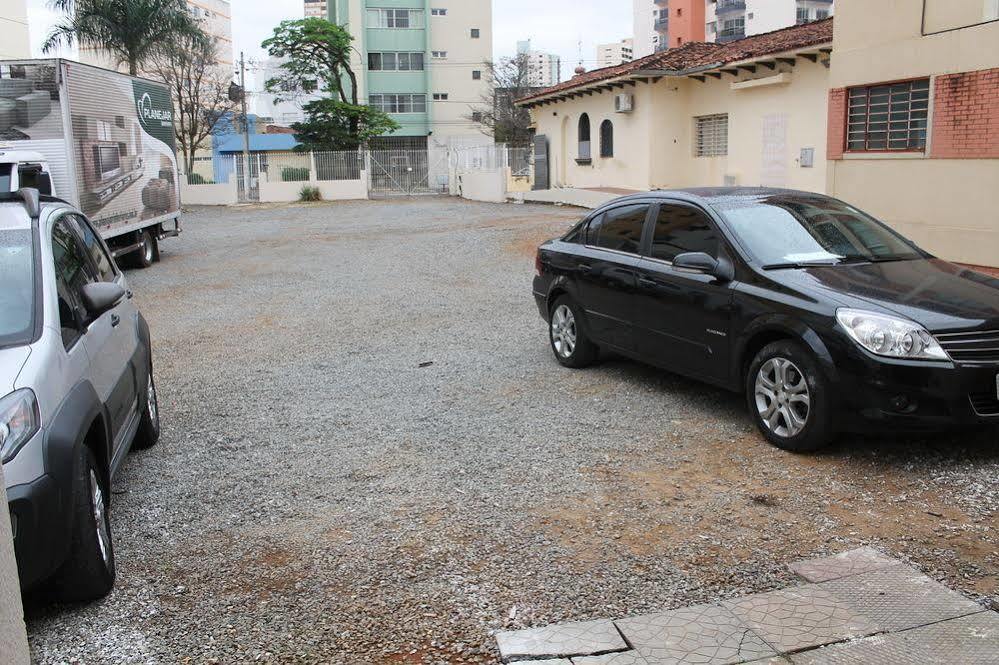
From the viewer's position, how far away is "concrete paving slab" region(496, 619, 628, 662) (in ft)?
11.9

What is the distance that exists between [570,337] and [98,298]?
437 centimetres

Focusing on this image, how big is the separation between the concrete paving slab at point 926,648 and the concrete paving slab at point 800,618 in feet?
0.23

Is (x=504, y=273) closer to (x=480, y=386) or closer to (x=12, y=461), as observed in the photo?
(x=480, y=386)

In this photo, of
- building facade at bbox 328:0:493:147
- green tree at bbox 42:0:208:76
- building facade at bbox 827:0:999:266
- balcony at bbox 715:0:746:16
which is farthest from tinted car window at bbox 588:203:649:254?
balcony at bbox 715:0:746:16

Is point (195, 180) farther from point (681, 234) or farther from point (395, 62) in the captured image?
point (681, 234)

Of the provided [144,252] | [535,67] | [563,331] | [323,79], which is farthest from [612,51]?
[563,331]

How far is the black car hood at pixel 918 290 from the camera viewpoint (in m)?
5.48

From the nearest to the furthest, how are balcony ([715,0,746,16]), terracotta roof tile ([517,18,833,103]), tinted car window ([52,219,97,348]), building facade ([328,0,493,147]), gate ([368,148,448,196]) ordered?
1. tinted car window ([52,219,97,348])
2. terracotta roof tile ([517,18,833,103])
3. gate ([368,148,448,196])
4. building facade ([328,0,493,147])
5. balcony ([715,0,746,16])

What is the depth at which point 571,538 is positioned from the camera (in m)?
4.67

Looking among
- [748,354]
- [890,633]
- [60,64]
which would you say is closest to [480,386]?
[748,354]

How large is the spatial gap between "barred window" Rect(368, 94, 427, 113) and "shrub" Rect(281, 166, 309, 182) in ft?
81.8

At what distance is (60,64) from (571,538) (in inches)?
554

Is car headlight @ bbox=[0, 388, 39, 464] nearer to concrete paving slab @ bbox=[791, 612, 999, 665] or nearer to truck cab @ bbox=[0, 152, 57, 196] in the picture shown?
concrete paving slab @ bbox=[791, 612, 999, 665]

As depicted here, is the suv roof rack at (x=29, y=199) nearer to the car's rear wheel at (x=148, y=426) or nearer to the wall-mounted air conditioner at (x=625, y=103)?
the car's rear wheel at (x=148, y=426)
